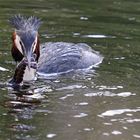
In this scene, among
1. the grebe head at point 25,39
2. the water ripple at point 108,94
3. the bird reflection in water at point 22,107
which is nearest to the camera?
the bird reflection in water at point 22,107

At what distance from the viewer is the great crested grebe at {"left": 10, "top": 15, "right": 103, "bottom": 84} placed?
11.9 meters

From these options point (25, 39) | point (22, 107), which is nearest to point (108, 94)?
point (22, 107)

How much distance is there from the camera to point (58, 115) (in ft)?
33.5

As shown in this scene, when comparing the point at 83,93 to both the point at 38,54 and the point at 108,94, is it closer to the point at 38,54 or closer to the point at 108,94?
the point at 108,94

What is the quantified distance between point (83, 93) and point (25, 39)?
1495 millimetres

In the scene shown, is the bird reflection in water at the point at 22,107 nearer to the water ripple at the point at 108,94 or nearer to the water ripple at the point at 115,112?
the water ripple at the point at 108,94

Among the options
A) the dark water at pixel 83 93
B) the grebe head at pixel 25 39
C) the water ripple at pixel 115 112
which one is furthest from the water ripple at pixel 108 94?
the grebe head at pixel 25 39

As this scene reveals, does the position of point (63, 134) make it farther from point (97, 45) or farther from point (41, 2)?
point (41, 2)

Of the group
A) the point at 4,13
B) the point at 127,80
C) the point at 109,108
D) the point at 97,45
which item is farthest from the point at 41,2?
the point at 109,108

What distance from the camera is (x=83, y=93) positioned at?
11.5m

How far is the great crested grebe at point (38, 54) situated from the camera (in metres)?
11.9

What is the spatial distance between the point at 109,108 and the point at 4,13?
28.9 feet

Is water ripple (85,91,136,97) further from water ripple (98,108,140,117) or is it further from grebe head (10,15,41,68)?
grebe head (10,15,41,68)

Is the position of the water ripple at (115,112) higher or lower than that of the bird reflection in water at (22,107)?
lower
